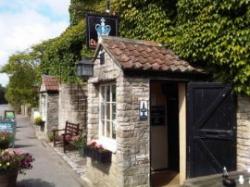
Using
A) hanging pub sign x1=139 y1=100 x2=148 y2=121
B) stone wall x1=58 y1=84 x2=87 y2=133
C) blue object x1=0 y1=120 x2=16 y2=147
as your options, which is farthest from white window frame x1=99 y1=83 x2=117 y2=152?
blue object x1=0 y1=120 x2=16 y2=147

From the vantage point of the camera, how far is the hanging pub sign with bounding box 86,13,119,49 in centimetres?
1034

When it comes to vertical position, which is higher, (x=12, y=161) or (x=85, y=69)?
(x=85, y=69)

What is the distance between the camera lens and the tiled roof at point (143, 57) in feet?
26.2

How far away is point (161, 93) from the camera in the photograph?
10.3m

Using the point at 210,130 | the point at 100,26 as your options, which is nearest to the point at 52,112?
the point at 100,26

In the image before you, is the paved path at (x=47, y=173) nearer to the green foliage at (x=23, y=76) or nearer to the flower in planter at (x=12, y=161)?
the flower in planter at (x=12, y=161)

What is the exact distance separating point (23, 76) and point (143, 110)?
2672cm

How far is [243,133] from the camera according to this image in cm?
807

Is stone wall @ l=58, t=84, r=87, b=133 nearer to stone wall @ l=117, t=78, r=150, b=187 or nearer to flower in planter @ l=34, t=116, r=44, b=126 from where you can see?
flower in planter @ l=34, t=116, r=44, b=126

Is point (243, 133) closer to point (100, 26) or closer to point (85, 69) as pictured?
→ point (85, 69)

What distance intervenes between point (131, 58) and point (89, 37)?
2705 millimetres

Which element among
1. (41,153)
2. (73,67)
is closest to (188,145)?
(41,153)

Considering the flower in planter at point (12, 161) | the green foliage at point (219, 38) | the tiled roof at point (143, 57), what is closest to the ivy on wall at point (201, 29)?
the green foliage at point (219, 38)

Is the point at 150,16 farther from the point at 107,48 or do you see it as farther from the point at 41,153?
the point at 41,153
